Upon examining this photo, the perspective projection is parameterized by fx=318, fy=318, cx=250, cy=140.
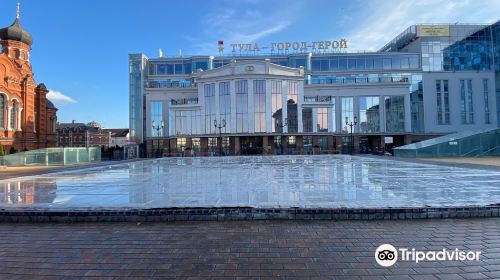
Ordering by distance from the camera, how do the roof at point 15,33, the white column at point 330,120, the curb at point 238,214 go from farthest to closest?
the white column at point 330,120
the roof at point 15,33
the curb at point 238,214

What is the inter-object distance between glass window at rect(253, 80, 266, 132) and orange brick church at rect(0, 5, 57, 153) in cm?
3364

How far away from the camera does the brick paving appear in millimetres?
4288

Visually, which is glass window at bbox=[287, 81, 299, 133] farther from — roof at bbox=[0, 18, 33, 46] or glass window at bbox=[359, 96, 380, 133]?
roof at bbox=[0, 18, 33, 46]

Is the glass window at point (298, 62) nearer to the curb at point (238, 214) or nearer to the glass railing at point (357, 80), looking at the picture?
the glass railing at point (357, 80)

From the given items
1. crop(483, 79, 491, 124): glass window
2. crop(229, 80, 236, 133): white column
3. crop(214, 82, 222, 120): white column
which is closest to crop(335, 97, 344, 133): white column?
crop(229, 80, 236, 133): white column

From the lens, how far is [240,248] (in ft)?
17.1

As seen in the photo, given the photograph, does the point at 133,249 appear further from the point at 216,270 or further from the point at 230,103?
the point at 230,103

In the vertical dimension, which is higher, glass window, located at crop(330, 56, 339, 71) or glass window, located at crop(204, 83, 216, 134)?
glass window, located at crop(330, 56, 339, 71)

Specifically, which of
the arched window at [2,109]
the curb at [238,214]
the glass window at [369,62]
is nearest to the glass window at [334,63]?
the glass window at [369,62]

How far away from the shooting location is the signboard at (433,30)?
62.0 meters

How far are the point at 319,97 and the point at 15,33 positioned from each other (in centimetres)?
4985

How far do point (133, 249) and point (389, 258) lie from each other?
4.02 metres

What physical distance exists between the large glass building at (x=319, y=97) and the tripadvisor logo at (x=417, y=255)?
47.9 meters

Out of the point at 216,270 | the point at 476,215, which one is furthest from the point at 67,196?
the point at 476,215
